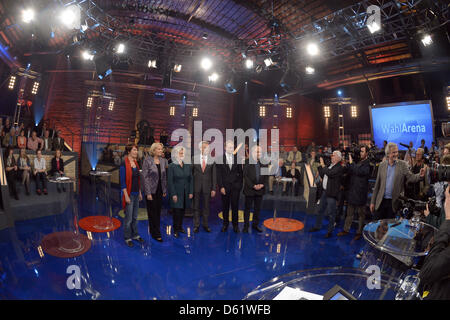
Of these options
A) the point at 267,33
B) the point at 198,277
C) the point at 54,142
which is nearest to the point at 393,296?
the point at 198,277

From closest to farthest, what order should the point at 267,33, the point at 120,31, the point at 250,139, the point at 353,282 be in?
1. the point at 353,282
2. the point at 120,31
3. the point at 267,33
4. the point at 250,139

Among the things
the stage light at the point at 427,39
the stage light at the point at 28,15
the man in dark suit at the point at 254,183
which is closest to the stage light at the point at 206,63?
the stage light at the point at 28,15

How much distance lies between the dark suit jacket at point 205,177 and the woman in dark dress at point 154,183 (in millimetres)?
717

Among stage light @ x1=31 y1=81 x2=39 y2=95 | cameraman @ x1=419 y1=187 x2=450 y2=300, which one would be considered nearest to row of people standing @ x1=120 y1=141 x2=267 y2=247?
cameraman @ x1=419 y1=187 x2=450 y2=300

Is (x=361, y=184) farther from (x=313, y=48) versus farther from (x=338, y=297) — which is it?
(x=313, y=48)

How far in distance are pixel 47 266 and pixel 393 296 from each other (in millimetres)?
3532

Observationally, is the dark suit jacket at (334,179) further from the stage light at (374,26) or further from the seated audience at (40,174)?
the seated audience at (40,174)

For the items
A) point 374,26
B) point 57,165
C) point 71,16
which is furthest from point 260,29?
→ point 57,165

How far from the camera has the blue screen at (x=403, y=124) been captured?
30.9 ft

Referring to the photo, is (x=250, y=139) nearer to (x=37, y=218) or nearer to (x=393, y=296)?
(x=37, y=218)

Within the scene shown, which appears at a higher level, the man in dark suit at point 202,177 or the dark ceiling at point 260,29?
the dark ceiling at point 260,29

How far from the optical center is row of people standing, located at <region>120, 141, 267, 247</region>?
380 cm

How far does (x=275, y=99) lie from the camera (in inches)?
534

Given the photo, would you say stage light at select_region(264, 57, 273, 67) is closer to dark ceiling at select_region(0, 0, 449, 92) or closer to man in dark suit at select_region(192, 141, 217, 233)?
dark ceiling at select_region(0, 0, 449, 92)
